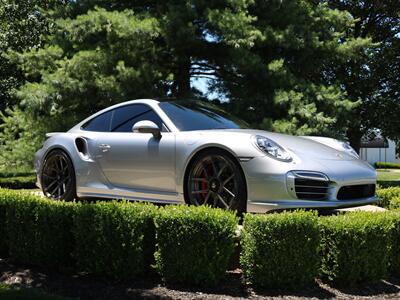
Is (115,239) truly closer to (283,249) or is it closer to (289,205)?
(283,249)

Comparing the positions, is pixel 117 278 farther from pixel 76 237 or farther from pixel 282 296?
pixel 282 296

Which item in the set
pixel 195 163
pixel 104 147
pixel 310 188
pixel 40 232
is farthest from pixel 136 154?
pixel 310 188

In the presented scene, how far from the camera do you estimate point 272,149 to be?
4.97 m

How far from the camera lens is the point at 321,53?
11734 millimetres

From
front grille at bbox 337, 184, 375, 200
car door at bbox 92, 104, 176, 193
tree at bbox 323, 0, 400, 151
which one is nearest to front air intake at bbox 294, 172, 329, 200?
front grille at bbox 337, 184, 375, 200

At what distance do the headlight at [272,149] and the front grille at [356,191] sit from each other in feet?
2.15

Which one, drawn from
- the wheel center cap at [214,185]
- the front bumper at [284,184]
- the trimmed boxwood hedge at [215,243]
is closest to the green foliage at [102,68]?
the wheel center cap at [214,185]

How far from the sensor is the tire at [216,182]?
4.94 metres

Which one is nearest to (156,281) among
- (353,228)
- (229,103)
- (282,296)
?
(282,296)

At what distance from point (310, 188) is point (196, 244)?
1.27 m

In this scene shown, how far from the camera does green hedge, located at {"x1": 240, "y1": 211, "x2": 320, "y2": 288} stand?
434 centimetres

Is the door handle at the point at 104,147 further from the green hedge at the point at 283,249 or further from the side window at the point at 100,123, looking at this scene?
the green hedge at the point at 283,249

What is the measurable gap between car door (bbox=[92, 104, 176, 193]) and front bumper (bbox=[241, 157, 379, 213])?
3.20 feet

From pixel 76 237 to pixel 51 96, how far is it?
6.25 meters
